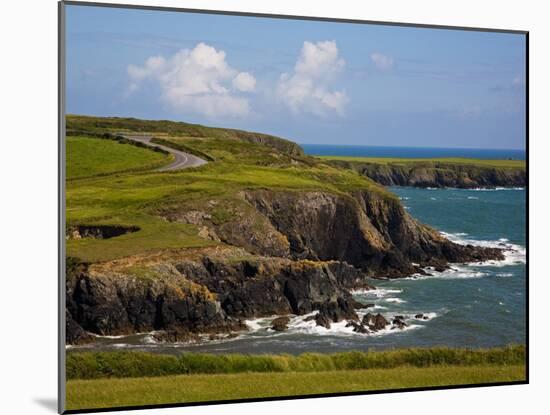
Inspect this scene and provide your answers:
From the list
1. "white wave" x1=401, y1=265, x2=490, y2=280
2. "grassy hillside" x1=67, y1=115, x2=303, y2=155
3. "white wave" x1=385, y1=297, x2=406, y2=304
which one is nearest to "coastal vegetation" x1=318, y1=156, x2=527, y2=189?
"grassy hillside" x1=67, y1=115, x2=303, y2=155

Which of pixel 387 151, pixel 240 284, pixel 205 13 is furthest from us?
pixel 387 151

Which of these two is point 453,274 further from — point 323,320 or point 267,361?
point 267,361

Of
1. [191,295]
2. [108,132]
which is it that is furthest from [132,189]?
[191,295]

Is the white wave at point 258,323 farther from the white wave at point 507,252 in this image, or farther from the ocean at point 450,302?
the white wave at point 507,252

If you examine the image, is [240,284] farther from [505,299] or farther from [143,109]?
[505,299]

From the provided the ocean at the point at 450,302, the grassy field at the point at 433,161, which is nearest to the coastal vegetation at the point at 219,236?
the ocean at the point at 450,302
